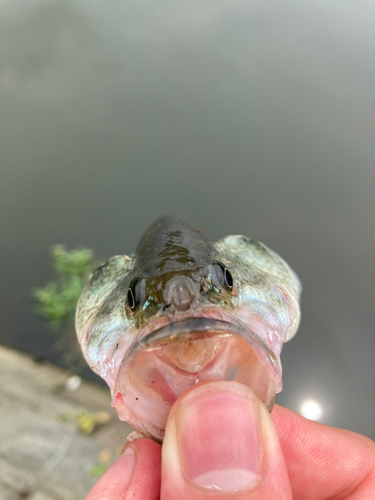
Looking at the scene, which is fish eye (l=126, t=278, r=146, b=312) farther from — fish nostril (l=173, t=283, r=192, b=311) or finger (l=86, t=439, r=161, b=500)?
finger (l=86, t=439, r=161, b=500)

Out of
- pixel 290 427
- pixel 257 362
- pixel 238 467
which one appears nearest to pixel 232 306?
pixel 257 362

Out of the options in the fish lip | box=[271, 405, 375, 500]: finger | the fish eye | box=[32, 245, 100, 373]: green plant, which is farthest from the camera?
box=[32, 245, 100, 373]: green plant

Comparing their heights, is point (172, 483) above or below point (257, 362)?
below

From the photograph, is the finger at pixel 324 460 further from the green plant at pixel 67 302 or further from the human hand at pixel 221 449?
the green plant at pixel 67 302

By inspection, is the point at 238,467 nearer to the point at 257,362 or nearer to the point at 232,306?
the point at 257,362

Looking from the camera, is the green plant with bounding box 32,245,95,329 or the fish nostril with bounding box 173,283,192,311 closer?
the fish nostril with bounding box 173,283,192,311

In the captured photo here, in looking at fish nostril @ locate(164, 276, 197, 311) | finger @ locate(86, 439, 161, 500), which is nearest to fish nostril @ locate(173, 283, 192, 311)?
fish nostril @ locate(164, 276, 197, 311)
